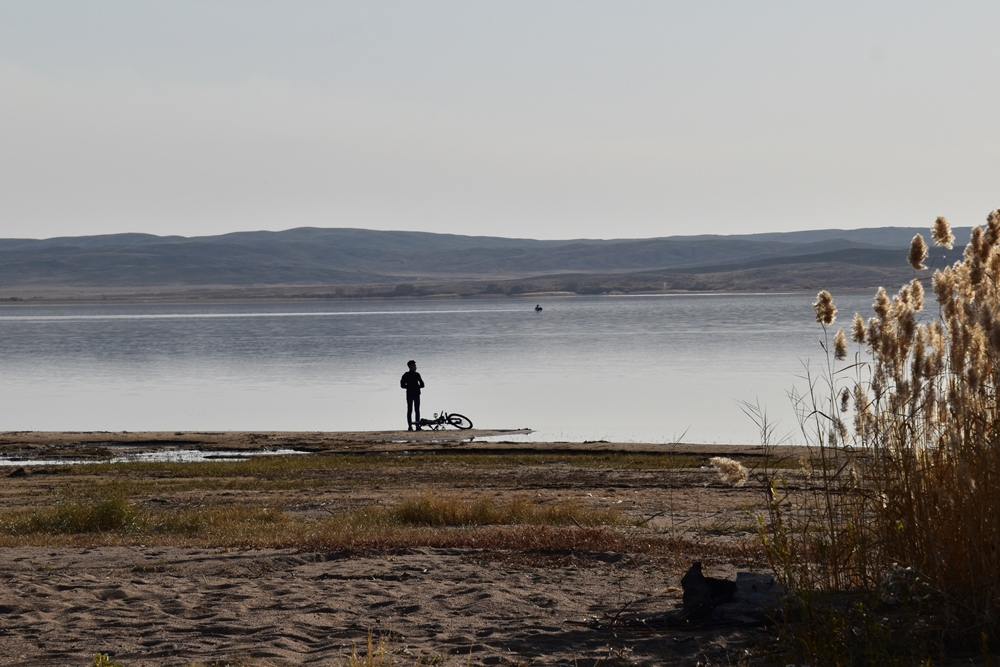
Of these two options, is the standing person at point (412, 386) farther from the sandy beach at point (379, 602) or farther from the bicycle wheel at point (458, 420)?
the sandy beach at point (379, 602)

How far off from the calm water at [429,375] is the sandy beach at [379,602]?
6.10 m

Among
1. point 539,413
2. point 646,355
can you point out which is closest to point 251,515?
point 539,413

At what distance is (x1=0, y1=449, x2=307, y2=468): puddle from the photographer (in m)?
23.8

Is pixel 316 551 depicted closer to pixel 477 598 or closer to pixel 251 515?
pixel 477 598

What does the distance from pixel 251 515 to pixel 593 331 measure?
67.0 metres

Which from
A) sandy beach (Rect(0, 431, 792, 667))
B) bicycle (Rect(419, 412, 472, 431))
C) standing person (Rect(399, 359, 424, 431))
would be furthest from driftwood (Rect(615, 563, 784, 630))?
bicycle (Rect(419, 412, 472, 431))

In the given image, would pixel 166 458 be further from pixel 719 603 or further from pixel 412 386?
pixel 719 603

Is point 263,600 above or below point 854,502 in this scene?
below

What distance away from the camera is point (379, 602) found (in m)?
8.34

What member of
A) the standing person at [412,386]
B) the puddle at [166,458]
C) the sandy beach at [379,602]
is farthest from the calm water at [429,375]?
the puddle at [166,458]

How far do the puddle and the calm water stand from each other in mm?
6502

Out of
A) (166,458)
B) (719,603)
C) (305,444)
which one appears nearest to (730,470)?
(719,603)

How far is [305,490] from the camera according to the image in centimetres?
1753

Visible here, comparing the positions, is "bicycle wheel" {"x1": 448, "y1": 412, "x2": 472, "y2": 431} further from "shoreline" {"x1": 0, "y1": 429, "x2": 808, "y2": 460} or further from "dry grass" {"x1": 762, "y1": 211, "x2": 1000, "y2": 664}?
"dry grass" {"x1": 762, "y1": 211, "x2": 1000, "y2": 664}
